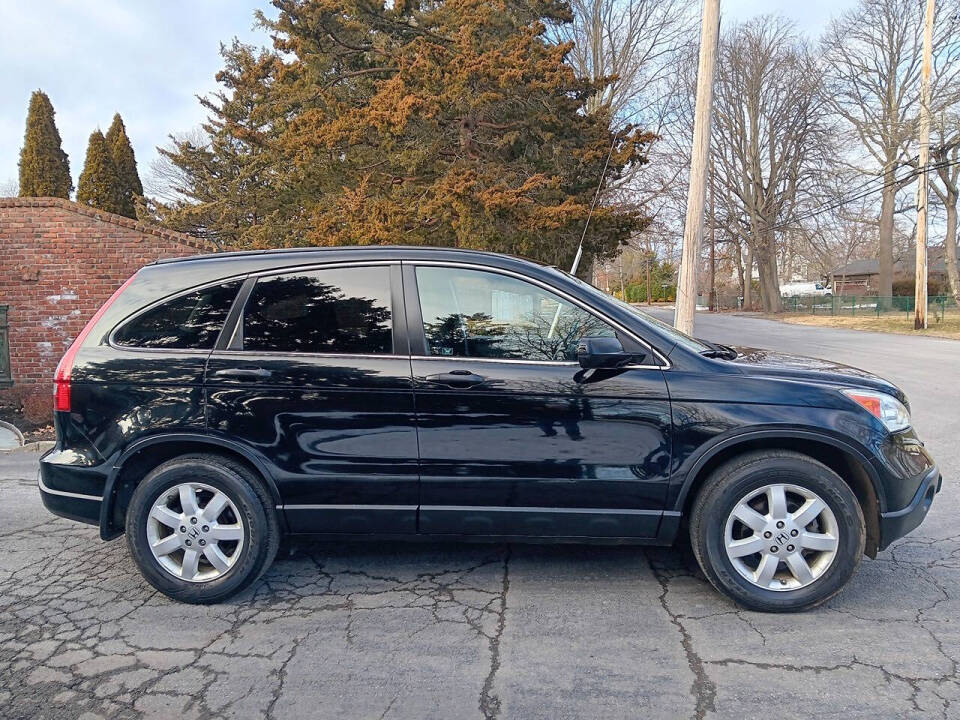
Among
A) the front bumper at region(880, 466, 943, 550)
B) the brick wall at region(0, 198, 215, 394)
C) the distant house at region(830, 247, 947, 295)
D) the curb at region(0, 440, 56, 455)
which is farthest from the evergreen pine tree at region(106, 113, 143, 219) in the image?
the distant house at region(830, 247, 947, 295)

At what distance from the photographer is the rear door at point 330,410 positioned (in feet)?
10.4

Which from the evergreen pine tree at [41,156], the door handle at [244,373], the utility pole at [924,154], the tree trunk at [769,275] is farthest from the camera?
the tree trunk at [769,275]

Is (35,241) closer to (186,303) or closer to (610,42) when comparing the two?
A: (186,303)

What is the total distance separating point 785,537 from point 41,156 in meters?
21.3

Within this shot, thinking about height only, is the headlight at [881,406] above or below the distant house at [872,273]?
below

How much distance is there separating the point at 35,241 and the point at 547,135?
10062mm

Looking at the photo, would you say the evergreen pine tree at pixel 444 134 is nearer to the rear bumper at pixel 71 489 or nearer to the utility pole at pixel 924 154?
the rear bumper at pixel 71 489

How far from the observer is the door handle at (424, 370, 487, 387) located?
3.11m

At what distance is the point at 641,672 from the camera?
2607mm

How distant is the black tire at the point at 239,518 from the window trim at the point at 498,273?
1104 mm

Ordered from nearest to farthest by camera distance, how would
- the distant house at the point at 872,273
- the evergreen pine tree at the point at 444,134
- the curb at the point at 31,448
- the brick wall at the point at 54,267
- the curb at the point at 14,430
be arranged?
the curb at the point at 31,448 → the curb at the point at 14,430 → the brick wall at the point at 54,267 → the evergreen pine tree at the point at 444,134 → the distant house at the point at 872,273

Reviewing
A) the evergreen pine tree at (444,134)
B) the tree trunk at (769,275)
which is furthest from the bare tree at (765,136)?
the evergreen pine tree at (444,134)

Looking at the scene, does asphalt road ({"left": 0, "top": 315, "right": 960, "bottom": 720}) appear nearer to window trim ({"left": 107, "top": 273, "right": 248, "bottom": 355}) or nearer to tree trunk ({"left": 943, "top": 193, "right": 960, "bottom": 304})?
window trim ({"left": 107, "top": 273, "right": 248, "bottom": 355})

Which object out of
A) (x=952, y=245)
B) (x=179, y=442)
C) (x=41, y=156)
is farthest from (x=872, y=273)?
(x=179, y=442)
